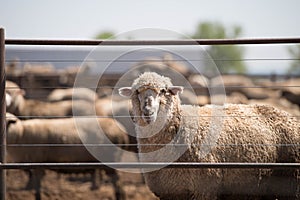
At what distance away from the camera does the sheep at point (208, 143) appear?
539 centimetres

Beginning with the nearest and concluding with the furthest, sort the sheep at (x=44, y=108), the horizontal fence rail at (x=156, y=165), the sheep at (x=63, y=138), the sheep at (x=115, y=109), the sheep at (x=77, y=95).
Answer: the horizontal fence rail at (x=156, y=165), the sheep at (x=63, y=138), the sheep at (x=115, y=109), the sheep at (x=44, y=108), the sheep at (x=77, y=95)

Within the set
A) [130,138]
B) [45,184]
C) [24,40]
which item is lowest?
[45,184]

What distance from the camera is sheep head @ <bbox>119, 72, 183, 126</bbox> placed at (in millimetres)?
5422

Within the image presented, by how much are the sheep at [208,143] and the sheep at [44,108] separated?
668 cm

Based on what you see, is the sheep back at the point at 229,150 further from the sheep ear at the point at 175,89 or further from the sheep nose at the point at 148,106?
the sheep nose at the point at 148,106

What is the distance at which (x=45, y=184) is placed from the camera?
1090 centimetres

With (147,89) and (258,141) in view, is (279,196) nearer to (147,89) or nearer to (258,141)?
(258,141)

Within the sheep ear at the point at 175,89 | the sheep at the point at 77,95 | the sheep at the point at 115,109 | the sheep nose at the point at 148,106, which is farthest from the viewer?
the sheep at the point at 77,95

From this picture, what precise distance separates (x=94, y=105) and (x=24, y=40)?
27.9 feet

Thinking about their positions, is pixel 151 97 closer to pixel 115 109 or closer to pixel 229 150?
pixel 229 150

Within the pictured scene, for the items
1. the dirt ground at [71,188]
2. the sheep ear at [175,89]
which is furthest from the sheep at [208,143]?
the dirt ground at [71,188]

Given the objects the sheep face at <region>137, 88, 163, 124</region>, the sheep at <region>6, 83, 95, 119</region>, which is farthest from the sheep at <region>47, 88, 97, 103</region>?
the sheep face at <region>137, 88, 163, 124</region>

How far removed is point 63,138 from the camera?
10.9 m

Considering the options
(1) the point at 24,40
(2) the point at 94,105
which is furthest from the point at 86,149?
(1) the point at 24,40
